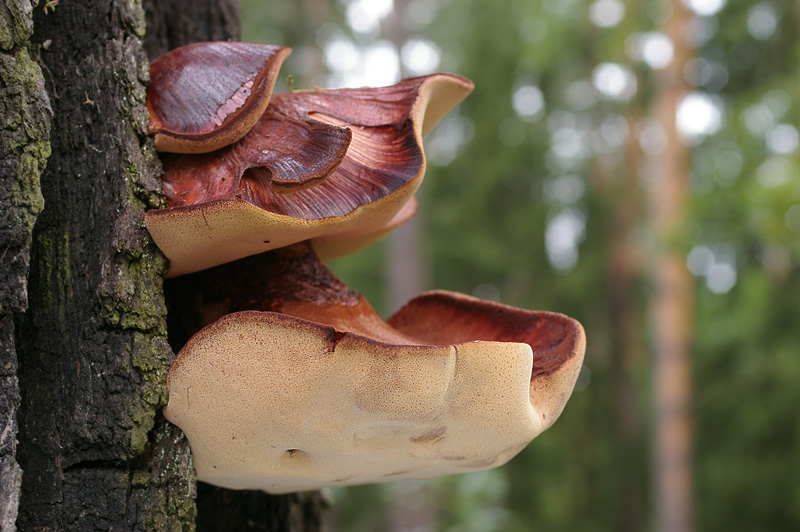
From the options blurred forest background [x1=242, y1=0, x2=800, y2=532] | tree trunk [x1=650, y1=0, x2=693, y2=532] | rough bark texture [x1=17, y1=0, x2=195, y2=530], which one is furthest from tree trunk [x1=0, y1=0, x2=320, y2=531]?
tree trunk [x1=650, y1=0, x2=693, y2=532]

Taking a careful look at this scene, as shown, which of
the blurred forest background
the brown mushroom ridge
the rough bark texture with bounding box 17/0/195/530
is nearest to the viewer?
the brown mushroom ridge

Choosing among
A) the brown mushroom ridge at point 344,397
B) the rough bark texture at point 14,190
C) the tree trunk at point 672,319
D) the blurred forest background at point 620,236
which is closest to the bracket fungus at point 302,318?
the brown mushroom ridge at point 344,397

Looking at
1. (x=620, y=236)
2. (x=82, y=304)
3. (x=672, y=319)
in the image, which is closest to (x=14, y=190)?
(x=82, y=304)

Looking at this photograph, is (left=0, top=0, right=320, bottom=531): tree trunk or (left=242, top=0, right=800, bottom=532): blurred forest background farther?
(left=242, top=0, right=800, bottom=532): blurred forest background

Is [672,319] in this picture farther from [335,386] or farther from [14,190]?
[14,190]

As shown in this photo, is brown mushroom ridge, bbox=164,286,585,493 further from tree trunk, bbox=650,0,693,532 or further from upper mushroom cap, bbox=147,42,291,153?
tree trunk, bbox=650,0,693,532

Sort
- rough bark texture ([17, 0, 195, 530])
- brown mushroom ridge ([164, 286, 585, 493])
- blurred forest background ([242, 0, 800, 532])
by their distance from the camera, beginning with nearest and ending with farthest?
brown mushroom ridge ([164, 286, 585, 493])
rough bark texture ([17, 0, 195, 530])
blurred forest background ([242, 0, 800, 532])
